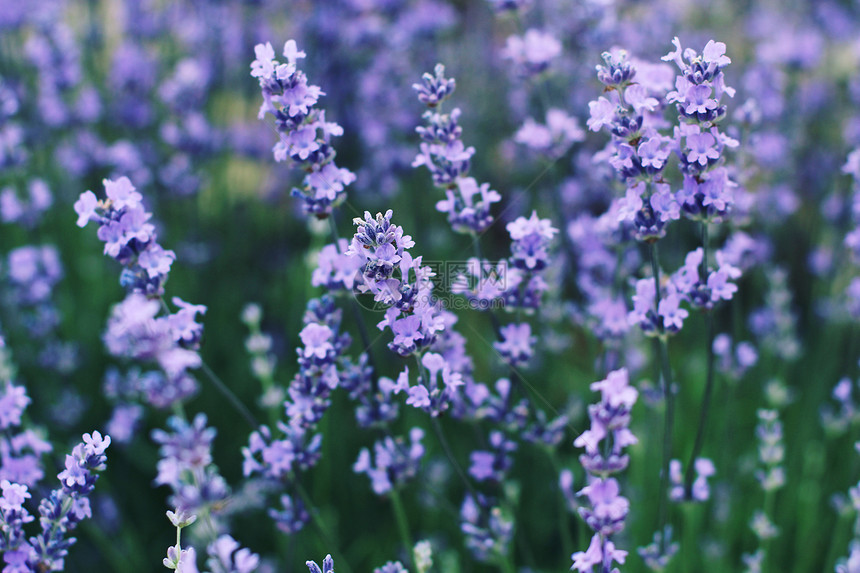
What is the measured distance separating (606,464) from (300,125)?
3.17ft

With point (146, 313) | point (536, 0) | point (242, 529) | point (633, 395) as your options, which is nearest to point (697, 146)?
point (633, 395)

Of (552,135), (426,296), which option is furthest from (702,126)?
(552,135)

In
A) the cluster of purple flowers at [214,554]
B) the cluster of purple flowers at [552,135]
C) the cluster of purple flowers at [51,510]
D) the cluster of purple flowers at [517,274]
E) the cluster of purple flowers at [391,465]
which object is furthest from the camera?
the cluster of purple flowers at [552,135]

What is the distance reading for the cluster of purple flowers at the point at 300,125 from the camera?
1.66 meters

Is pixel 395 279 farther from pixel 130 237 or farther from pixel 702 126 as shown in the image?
pixel 702 126

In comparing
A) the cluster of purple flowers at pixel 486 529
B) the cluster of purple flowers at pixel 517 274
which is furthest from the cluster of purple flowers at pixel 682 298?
the cluster of purple flowers at pixel 486 529

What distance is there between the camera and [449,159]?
1817 mm

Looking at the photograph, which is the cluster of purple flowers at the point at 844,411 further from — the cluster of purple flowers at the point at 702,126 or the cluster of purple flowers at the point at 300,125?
the cluster of purple flowers at the point at 300,125

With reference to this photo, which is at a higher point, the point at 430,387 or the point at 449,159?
the point at 449,159

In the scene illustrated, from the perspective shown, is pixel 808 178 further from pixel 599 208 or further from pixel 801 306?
pixel 599 208

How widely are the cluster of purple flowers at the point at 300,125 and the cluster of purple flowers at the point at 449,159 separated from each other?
219mm

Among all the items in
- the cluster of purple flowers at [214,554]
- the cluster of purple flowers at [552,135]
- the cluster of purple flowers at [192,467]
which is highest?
the cluster of purple flowers at [552,135]

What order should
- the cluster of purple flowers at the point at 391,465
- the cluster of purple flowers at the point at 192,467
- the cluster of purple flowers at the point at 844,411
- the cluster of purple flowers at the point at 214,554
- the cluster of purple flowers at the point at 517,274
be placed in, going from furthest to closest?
the cluster of purple flowers at the point at 844,411, the cluster of purple flowers at the point at 391,465, the cluster of purple flowers at the point at 517,274, the cluster of purple flowers at the point at 214,554, the cluster of purple flowers at the point at 192,467

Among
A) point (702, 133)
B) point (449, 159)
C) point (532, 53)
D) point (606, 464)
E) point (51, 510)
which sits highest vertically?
point (532, 53)
